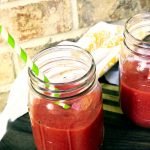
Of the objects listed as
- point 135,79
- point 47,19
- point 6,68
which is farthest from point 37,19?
point 135,79

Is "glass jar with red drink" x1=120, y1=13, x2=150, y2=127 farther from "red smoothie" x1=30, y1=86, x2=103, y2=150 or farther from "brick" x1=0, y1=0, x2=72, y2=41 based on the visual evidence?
"brick" x1=0, y1=0, x2=72, y2=41

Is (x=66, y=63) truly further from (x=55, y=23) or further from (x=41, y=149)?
(x=55, y=23)

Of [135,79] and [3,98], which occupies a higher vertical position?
[135,79]

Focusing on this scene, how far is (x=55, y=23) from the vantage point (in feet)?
2.96

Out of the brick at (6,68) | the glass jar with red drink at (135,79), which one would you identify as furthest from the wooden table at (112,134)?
the brick at (6,68)

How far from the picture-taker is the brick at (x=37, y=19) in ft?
2.83

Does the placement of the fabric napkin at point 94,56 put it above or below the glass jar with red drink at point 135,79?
below

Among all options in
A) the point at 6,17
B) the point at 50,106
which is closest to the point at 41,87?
the point at 50,106

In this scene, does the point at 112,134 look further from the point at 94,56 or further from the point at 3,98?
the point at 3,98

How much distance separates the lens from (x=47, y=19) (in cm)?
89

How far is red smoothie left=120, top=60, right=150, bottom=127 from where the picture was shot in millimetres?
645

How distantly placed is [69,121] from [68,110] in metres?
0.02

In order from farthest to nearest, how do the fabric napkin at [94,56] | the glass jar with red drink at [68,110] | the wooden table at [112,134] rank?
the fabric napkin at [94,56] → the wooden table at [112,134] → the glass jar with red drink at [68,110]

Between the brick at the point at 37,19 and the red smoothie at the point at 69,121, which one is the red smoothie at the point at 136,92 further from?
the brick at the point at 37,19
